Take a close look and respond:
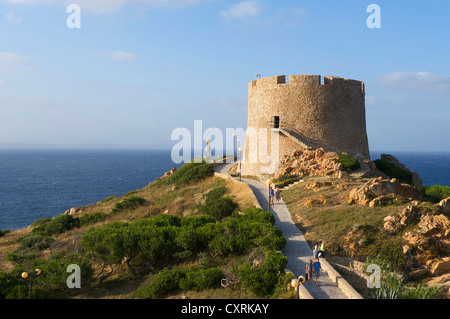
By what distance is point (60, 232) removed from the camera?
2409cm

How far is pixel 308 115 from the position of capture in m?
27.5

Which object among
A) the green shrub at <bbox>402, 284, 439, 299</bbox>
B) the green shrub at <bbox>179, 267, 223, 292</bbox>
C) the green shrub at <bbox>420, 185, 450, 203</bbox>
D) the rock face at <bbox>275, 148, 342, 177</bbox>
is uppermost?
the rock face at <bbox>275, 148, 342, 177</bbox>

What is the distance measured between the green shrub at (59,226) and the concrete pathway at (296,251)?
13956 mm

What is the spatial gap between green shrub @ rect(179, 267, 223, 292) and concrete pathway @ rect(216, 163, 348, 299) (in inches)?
102

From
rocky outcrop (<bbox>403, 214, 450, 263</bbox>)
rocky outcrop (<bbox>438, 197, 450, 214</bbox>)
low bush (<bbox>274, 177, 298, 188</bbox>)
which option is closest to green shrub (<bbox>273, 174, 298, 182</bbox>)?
low bush (<bbox>274, 177, 298, 188</bbox>)

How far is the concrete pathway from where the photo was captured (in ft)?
33.0

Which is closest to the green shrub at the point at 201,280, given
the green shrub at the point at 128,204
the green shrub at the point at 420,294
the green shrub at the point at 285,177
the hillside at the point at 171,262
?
the hillside at the point at 171,262

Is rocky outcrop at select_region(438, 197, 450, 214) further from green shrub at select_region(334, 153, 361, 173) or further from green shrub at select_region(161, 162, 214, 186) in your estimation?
green shrub at select_region(161, 162, 214, 186)

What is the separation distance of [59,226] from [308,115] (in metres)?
20.9

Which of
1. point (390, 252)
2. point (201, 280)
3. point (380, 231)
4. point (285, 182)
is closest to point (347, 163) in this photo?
point (285, 182)

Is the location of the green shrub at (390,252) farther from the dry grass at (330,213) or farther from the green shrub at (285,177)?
the green shrub at (285,177)
